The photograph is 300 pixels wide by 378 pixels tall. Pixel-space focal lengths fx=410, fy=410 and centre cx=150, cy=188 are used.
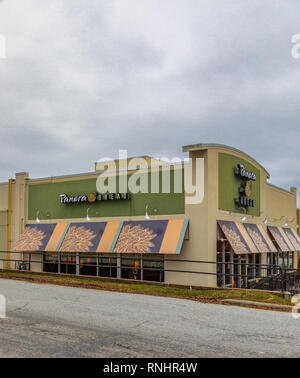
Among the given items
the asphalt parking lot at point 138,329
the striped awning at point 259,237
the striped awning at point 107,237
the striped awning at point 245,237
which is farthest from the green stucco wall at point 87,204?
the asphalt parking lot at point 138,329

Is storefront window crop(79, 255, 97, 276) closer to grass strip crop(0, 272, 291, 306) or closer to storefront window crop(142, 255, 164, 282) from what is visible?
storefront window crop(142, 255, 164, 282)

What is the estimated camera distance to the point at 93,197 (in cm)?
2628

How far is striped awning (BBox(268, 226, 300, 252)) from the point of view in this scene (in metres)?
30.9

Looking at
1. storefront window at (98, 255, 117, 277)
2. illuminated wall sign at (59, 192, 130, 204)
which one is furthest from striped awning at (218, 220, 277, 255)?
storefront window at (98, 255, 117, 277)

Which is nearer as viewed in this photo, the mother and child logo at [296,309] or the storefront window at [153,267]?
the mother and child logo at [296,309]

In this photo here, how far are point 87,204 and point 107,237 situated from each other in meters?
3.03

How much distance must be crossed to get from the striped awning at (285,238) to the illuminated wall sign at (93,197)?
12.3m

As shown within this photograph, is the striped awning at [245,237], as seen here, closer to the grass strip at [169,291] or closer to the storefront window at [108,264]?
the grass strip at [169,291]

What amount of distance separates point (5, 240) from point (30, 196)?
156 inches

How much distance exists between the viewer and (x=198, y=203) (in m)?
22.6

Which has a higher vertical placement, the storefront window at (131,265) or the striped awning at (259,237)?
the striped awning at (259,237)

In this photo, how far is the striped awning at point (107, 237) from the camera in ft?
74.7
